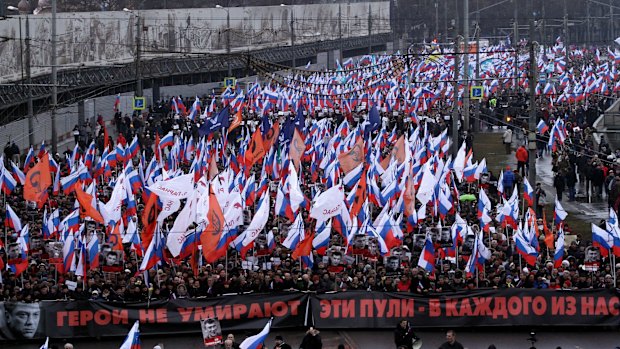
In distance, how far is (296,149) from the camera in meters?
38.6

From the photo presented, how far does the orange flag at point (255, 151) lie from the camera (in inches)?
1493

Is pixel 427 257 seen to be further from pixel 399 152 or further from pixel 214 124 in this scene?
pixel 214 124

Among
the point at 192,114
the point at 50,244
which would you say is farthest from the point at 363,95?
the point at 50,244

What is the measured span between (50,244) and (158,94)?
1878 inches

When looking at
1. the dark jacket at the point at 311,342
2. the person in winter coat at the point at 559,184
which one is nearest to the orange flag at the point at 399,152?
the person in winter coat at the point at 559,184

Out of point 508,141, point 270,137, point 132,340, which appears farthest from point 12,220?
point 508,141

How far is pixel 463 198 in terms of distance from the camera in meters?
34.5

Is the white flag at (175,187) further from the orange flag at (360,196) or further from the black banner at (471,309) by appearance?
the black banner at (471,309)

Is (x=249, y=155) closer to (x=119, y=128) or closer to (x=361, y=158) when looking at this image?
(x=361, y=158)

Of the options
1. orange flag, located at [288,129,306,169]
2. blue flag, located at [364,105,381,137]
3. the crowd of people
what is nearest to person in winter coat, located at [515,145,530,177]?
blue flag, located at [364,105,381,137]

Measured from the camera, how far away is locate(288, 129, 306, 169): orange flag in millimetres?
Answer: 38250

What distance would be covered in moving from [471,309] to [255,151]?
15.1 m

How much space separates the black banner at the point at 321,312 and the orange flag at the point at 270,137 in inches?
651

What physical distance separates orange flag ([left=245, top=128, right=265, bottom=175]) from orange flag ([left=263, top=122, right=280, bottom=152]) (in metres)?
1.78
